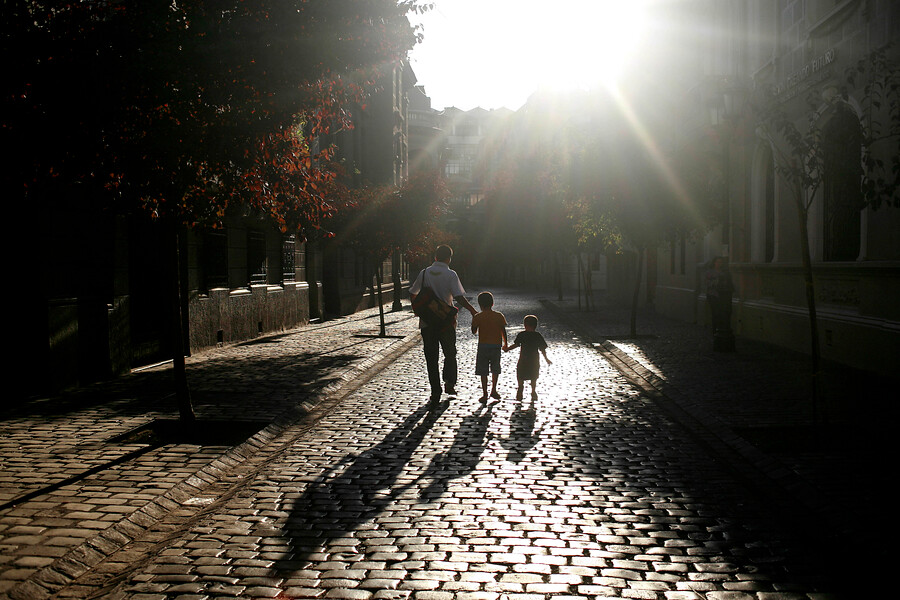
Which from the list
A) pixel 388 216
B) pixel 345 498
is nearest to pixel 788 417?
pixel 345 498

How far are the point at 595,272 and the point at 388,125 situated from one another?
1791 centimetres

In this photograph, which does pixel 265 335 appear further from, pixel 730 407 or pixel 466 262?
pixel 466 262

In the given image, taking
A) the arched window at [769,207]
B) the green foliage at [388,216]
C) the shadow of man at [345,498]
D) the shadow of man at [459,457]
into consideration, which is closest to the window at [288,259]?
the green foliage at [388,216]

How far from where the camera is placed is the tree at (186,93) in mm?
6176

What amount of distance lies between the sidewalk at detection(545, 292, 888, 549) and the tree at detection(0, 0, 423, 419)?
4.66 m

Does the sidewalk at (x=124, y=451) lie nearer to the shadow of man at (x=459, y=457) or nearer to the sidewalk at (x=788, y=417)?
the shadow of man at (x=459, y=457)

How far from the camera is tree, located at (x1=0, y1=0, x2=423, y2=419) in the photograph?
6.18 meters

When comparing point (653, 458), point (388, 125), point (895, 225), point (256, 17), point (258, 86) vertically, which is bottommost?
point (653, 458)

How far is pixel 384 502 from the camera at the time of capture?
5.20m

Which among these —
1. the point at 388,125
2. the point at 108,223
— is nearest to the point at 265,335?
the point at 108,223

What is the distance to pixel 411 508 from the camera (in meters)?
5.05

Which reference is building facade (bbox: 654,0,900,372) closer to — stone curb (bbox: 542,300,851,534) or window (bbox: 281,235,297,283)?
stone curb (bbox: 542,300,851,534)

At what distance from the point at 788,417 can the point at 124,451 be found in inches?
233

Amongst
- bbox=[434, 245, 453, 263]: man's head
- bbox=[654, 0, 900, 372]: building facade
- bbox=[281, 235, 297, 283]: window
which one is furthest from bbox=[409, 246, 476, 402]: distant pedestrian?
bbox=[281, 235, 297, 283]: window
